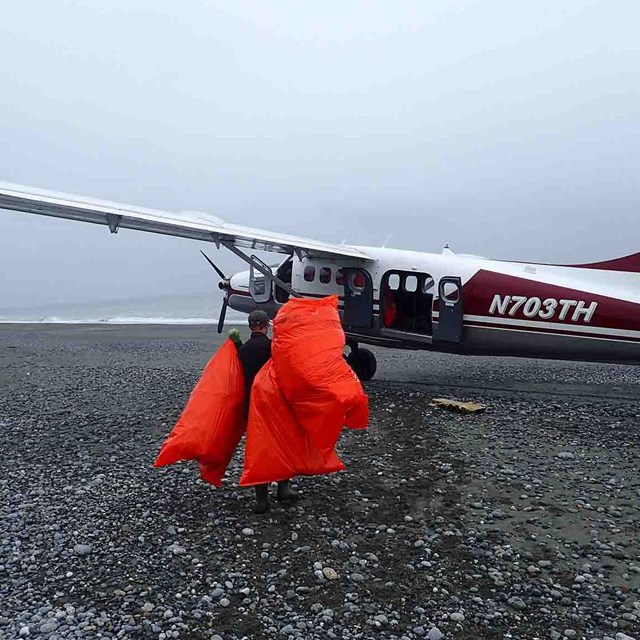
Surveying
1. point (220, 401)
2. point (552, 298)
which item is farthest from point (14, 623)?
point (552, 298)

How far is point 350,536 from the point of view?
14.9 feet

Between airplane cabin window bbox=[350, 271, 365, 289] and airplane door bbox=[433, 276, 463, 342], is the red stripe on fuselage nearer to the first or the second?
airplane door bbox=[433, 276, 463, 342]

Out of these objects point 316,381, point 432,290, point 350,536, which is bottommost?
point 350,536

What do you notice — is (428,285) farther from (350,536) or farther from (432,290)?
(350,536)

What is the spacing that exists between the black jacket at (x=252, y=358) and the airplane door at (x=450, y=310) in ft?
18.9

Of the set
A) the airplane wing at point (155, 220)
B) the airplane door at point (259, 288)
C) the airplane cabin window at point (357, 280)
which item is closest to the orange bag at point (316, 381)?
the airplane wing at point (155, 220)

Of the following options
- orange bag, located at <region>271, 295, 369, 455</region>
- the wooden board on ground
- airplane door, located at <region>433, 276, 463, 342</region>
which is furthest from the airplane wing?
orange bag, located at <region>271, 295, 369, 455</region>

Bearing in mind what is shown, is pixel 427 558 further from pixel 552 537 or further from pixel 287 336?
pixel 287 336

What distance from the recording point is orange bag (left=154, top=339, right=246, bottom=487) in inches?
187

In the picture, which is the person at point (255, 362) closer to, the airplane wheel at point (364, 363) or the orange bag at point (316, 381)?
the orange bag at point (316, 381)

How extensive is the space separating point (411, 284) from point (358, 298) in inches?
41.7

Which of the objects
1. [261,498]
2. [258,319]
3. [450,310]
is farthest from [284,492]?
[450,310]

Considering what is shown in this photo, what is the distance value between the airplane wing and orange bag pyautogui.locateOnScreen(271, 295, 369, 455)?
5.07m

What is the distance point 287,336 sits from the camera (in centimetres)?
485
